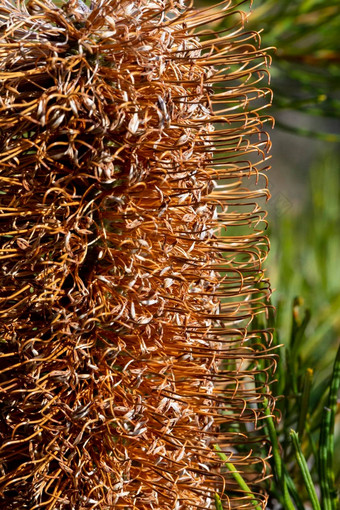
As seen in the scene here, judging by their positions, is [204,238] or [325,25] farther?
[325,25]

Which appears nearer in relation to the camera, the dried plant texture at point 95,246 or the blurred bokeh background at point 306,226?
the dried plant texture at point 95,246

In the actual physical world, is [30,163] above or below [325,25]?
below

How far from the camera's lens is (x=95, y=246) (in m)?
0.33

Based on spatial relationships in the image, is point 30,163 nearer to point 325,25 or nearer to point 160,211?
point 160,211

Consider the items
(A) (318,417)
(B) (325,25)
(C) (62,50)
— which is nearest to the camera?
(C) (62,50)

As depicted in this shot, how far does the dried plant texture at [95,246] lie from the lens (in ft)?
1.02

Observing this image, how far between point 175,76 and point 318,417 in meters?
0.29

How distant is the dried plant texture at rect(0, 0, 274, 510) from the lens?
1.02 ft

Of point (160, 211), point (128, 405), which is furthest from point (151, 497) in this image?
point (160, 211)

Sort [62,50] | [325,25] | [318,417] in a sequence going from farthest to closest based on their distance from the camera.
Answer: [325,25] < [318,417] < [62,50]

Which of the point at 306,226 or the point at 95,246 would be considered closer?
the point at 95,246

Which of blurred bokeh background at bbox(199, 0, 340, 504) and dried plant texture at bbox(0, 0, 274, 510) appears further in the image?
blurred bokeh background at bbox(199, 0, 340, 504)

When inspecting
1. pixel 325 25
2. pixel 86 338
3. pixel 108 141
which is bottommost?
pixel 86 338

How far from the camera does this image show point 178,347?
35cm
